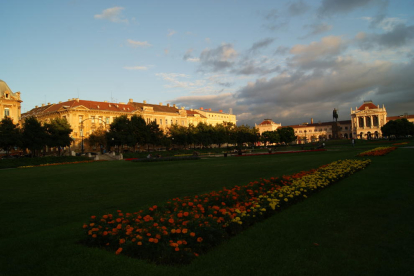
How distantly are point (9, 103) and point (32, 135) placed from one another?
2691 cm

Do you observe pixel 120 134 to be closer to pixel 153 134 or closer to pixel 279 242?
pixel 153 134

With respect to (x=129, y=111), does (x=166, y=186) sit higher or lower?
lower

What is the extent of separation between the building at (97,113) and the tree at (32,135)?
10146mm

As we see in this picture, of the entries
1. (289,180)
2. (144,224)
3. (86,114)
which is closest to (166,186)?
(289,180)

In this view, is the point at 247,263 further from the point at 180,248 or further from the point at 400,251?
the point at 400,251

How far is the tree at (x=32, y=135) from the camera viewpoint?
42.6 m

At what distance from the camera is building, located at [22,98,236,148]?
68.4 m

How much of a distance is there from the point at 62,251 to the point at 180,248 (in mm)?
2243

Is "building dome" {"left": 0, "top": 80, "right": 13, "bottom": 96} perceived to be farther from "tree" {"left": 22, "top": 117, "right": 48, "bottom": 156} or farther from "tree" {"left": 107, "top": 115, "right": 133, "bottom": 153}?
"tree" {"left": 107, "top": 115, "right": 133, "bottom": 153}

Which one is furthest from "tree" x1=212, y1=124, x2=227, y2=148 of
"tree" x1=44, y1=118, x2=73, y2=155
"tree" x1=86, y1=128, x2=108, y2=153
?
"tree" x1=44, y1=118, x2=73, y2=155

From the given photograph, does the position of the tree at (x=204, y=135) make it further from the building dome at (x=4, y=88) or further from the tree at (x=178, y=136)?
the building dome at (x=4, y=88)

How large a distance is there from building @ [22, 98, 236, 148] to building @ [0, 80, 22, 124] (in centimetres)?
627

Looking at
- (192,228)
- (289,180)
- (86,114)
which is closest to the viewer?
(192,228)

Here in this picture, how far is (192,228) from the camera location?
568 cm
